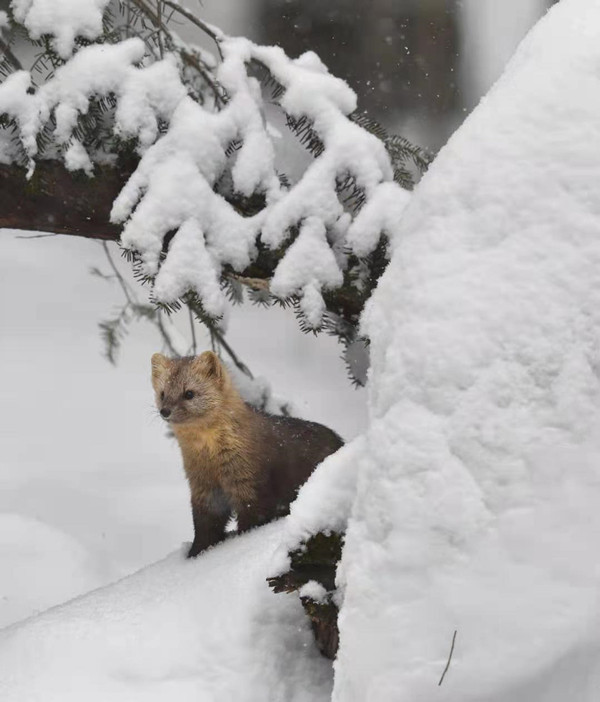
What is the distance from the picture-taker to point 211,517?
428cm

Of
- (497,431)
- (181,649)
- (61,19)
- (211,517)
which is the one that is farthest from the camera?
(211,517)

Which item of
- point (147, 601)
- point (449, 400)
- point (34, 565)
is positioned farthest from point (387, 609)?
point (34, 565)

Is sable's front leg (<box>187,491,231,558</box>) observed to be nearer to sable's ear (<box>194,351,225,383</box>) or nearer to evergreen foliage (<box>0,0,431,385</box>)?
sable's ear (<box>194,351,225,383</box>)

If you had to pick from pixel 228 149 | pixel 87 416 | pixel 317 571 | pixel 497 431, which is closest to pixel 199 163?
pixel 228 149

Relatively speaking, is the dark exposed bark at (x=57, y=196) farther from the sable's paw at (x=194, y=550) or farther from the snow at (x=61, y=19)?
the sable's paw at (x=194, y=550)

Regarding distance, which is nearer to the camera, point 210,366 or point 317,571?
point 317,571

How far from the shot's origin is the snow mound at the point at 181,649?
2832 mm

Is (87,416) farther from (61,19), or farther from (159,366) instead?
(61,19)

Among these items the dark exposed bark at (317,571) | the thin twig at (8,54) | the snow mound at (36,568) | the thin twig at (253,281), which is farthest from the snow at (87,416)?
the dark exposed bark at (317,571)

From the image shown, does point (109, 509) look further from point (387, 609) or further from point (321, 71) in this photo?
point (387, 609)

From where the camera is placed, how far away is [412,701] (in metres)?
1.93

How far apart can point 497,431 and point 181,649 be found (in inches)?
58.5

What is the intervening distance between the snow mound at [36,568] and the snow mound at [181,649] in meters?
3.07

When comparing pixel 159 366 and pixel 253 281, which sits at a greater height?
pixel 253 281
